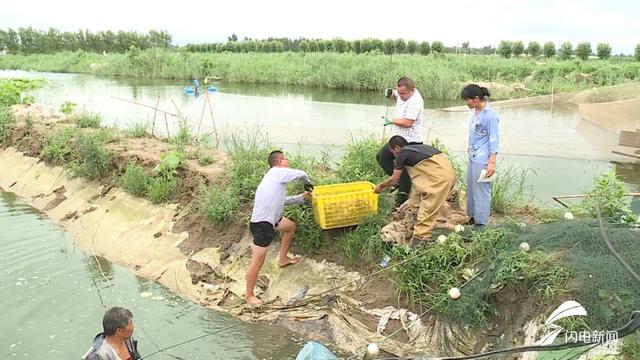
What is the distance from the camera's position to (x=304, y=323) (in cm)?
498

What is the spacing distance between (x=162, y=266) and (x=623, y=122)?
11870 millimetres

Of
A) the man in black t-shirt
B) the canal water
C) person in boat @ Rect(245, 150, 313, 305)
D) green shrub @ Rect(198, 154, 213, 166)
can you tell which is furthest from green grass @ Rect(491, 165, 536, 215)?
green shrub @ Rect(198, 154, 213, 166)

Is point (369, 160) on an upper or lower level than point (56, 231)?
upper

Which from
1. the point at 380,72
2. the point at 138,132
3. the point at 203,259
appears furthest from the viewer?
the point at 380,72

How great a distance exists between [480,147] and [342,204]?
1493 millimetres

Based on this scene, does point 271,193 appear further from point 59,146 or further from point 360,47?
point 360,47

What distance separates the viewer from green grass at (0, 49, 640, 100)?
2305 cm

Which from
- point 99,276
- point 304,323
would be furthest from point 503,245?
point 99,276

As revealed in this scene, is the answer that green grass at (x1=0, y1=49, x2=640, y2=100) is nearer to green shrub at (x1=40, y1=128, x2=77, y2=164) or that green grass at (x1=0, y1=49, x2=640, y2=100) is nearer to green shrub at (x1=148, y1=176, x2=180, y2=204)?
green shrub at (x1=40, y1=128, x2=77, y2=164)

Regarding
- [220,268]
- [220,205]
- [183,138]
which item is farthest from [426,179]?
[183,138]

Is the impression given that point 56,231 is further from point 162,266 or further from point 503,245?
point 503,245

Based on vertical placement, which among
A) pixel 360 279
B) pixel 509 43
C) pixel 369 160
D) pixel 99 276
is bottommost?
pixel 99 276

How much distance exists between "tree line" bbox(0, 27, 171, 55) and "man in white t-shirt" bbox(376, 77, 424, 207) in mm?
53371

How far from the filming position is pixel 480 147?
510 cm
